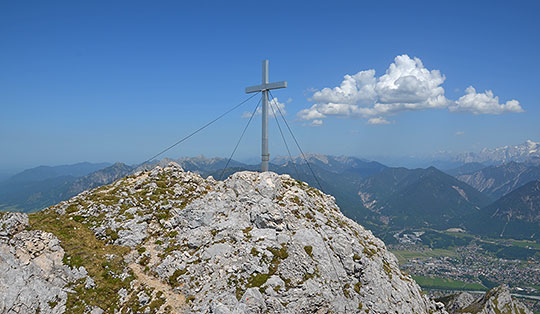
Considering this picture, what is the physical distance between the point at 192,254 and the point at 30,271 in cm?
1279

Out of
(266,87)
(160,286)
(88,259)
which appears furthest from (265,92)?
(88,259)

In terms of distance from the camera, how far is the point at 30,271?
880 inches

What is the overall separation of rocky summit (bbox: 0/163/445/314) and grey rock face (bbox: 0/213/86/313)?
0.07m

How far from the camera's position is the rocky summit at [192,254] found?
74.7ft

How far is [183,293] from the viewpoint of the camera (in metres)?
24.1

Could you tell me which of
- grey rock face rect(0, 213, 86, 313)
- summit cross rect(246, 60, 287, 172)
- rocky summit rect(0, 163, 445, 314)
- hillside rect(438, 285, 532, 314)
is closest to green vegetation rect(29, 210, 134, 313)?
rocky summit rect(0, 163, 445, 314)

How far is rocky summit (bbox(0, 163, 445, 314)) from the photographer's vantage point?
2278 cm

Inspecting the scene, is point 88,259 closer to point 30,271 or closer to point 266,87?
point 30,271

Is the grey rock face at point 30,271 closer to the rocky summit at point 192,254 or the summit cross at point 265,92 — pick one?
the rocky summit at point 192,254

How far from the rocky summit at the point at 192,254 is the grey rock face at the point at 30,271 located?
70 mm

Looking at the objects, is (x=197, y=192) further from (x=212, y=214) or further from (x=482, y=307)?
(x=482, y=307)

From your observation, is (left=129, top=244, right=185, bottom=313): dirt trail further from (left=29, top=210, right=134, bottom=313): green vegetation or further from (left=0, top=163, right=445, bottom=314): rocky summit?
(left=29, top=210, right=134, bottom=313): green vegetation

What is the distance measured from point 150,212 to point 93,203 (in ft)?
21.3

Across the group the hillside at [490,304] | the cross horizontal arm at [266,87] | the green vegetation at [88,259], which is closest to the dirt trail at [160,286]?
the green vegetation at [88,259]
